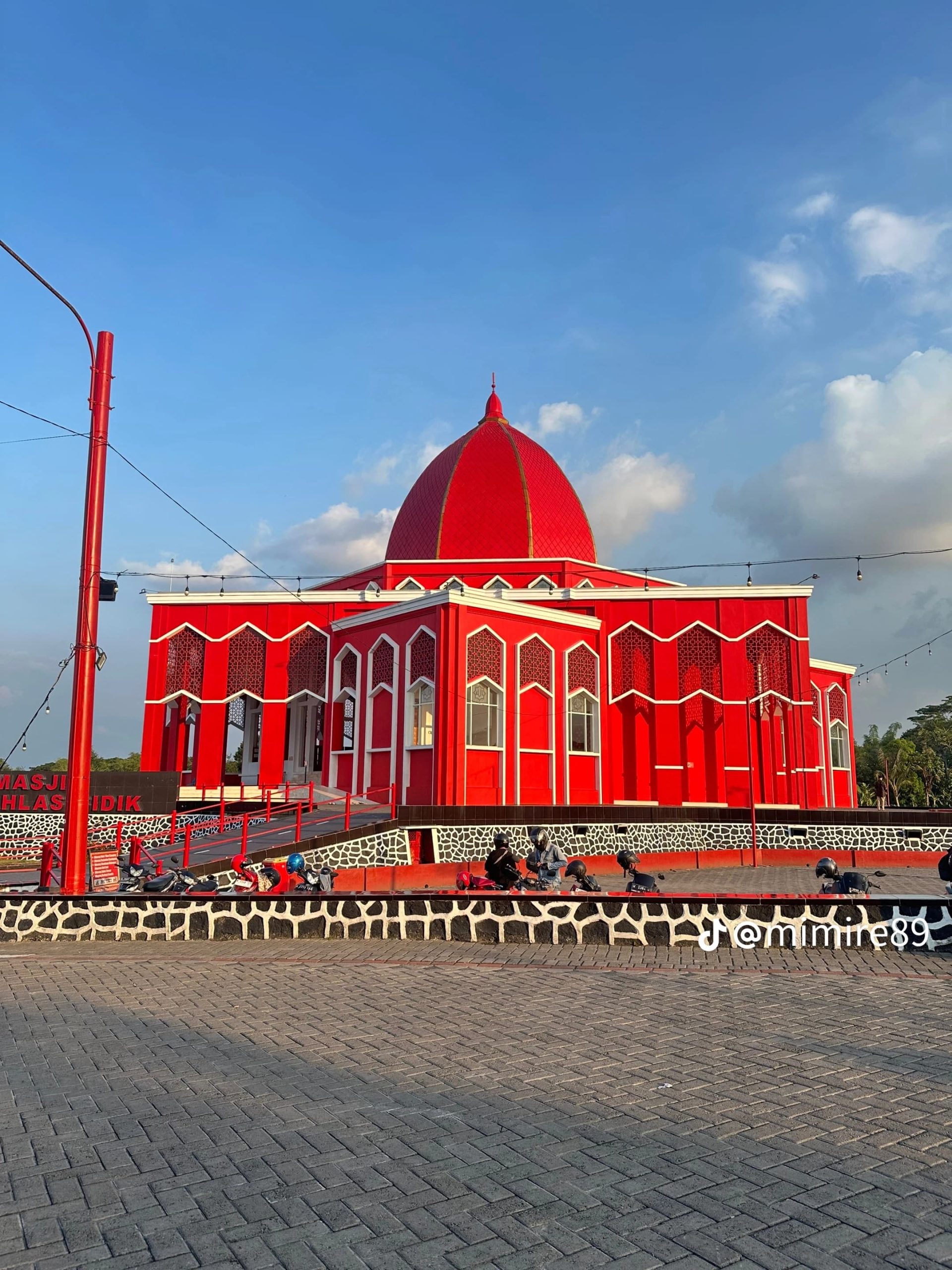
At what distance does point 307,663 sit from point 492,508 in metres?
7.51

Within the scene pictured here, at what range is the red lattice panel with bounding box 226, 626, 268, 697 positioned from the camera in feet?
79.5

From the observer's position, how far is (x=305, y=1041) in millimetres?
5355

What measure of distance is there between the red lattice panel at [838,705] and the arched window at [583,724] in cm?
937

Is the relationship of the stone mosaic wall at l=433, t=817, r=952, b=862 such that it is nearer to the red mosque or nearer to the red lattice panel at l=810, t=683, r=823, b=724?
the red mosque

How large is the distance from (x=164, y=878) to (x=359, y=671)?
12.1 metres

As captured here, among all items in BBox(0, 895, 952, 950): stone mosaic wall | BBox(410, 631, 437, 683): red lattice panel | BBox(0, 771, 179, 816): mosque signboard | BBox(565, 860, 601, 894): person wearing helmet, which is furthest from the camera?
BBox(410, 631, 437, 683): red lattice panel

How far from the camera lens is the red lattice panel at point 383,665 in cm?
2153

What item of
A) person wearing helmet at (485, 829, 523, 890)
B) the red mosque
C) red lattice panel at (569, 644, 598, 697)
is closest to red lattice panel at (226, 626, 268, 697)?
the red mosque

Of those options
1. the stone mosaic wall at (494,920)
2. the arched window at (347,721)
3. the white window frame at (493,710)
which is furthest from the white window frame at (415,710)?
the stone mosaic wall at (494,920)

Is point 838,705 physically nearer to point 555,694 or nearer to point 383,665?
point 555,694

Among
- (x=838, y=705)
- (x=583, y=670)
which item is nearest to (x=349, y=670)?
(x=583, y=670)

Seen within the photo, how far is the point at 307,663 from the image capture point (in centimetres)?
2414

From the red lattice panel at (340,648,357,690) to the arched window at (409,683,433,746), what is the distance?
2.55 m

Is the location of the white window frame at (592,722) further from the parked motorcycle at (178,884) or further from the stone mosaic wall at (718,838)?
the parked motorcycle at (178,884)
